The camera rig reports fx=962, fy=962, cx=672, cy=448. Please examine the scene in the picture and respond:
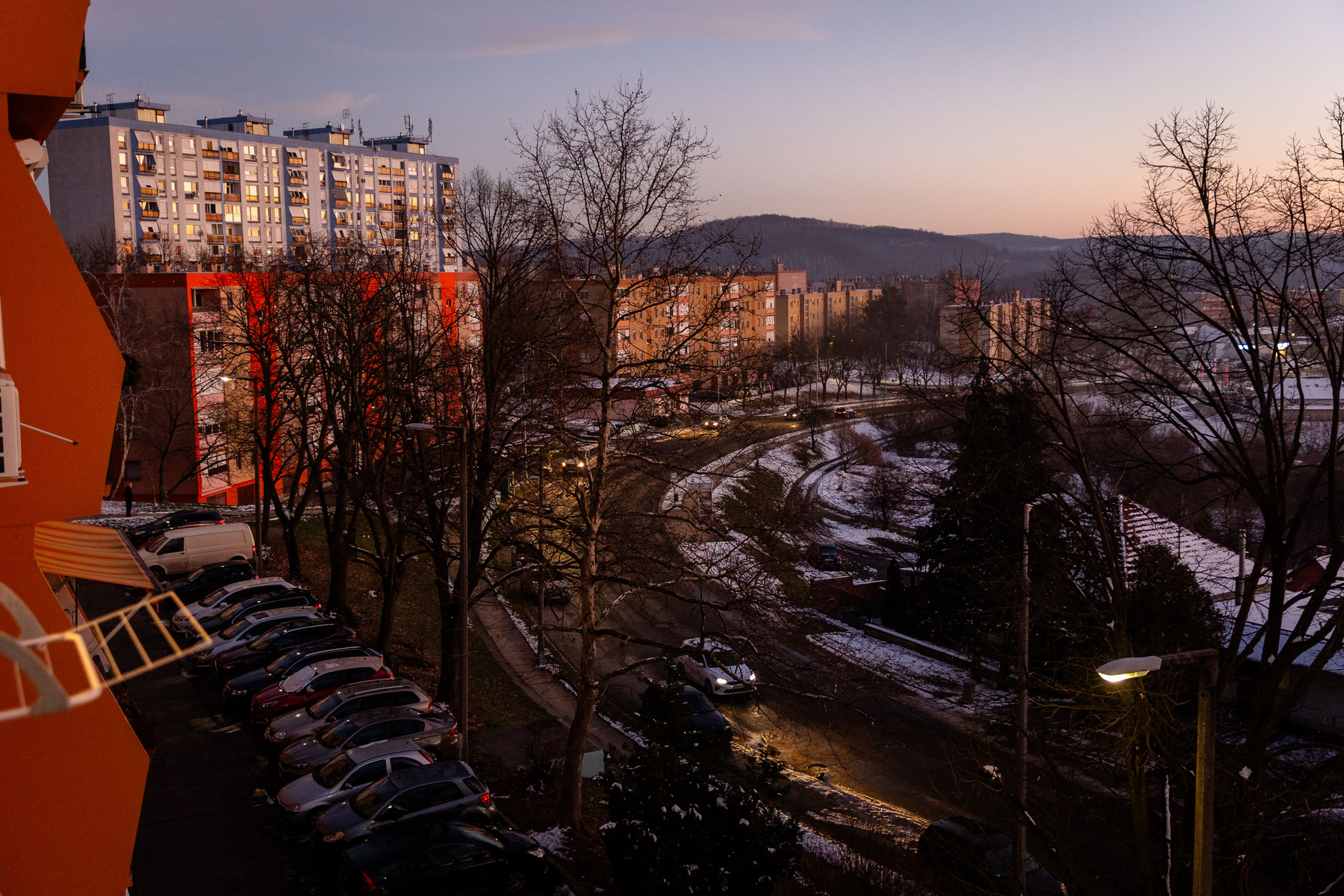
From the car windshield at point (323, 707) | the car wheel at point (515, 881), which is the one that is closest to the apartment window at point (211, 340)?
the car windshield at point (323, 707)

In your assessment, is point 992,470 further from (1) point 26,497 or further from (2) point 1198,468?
(1) point 26,497

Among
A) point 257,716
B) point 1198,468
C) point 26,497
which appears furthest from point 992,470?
point 257,716

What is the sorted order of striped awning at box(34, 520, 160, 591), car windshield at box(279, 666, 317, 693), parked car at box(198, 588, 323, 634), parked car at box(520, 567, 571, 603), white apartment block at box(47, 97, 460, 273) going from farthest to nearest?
white apartment block at box(47, 97, 460, 273)
parked car at box(198, 588, 323, 634)
car windshield at box(279, 666, 317, 693)
parked car at box(520, 567, 571, 603)
striped awning at box(34, 520, 160, 591)

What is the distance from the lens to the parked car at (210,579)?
23703 mm

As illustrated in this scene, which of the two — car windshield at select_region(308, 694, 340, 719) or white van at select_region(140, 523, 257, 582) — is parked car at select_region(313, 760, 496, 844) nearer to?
car windshield at select_region(308, 694, 340, 719)

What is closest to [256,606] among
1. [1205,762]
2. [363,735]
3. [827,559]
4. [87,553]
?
[363,735]

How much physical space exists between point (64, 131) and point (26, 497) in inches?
3639

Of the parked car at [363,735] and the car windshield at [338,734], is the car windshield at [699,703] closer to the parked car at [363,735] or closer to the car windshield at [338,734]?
the parked car at [363,735]

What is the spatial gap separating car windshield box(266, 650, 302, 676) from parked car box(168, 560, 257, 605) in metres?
5.67

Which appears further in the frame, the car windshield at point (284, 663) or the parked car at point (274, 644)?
the parked car at point (274, 644)

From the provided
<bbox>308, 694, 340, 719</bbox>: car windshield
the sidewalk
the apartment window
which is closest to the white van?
the apartment window

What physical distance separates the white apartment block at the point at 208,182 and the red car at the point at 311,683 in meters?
59.9

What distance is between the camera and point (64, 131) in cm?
8119

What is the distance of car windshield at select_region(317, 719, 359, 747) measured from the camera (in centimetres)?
1483
